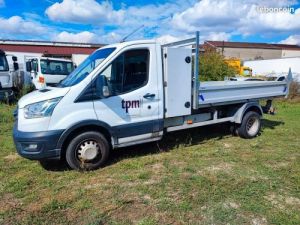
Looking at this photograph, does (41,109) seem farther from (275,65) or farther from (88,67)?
(275,65)

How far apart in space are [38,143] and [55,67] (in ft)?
36.4

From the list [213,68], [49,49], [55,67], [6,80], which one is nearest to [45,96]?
[6,80]

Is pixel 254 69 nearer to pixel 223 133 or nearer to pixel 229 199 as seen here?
pixel 223 133

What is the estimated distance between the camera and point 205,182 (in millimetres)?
4438

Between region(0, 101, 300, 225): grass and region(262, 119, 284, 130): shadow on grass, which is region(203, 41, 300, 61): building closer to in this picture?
region(262, 119, 284, 130): shadow on grass

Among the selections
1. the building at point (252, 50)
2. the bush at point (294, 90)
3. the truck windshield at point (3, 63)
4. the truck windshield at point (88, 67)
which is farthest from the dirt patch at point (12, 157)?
the building at point (252, 50)

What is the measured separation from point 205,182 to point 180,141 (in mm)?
2397

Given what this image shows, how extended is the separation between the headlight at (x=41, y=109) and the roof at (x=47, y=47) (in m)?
25.5

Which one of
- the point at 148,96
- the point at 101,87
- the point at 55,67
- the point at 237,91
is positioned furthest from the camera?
the point at 55,67

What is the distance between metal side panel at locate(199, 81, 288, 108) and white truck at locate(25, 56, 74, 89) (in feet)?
31.5

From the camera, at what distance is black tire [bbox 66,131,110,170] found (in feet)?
15.5

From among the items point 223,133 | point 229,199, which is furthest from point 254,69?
point 229,199

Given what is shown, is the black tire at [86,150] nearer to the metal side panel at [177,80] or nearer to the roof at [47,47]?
the metal side panel at [177,80]

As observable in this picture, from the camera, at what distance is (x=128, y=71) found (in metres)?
5.08
